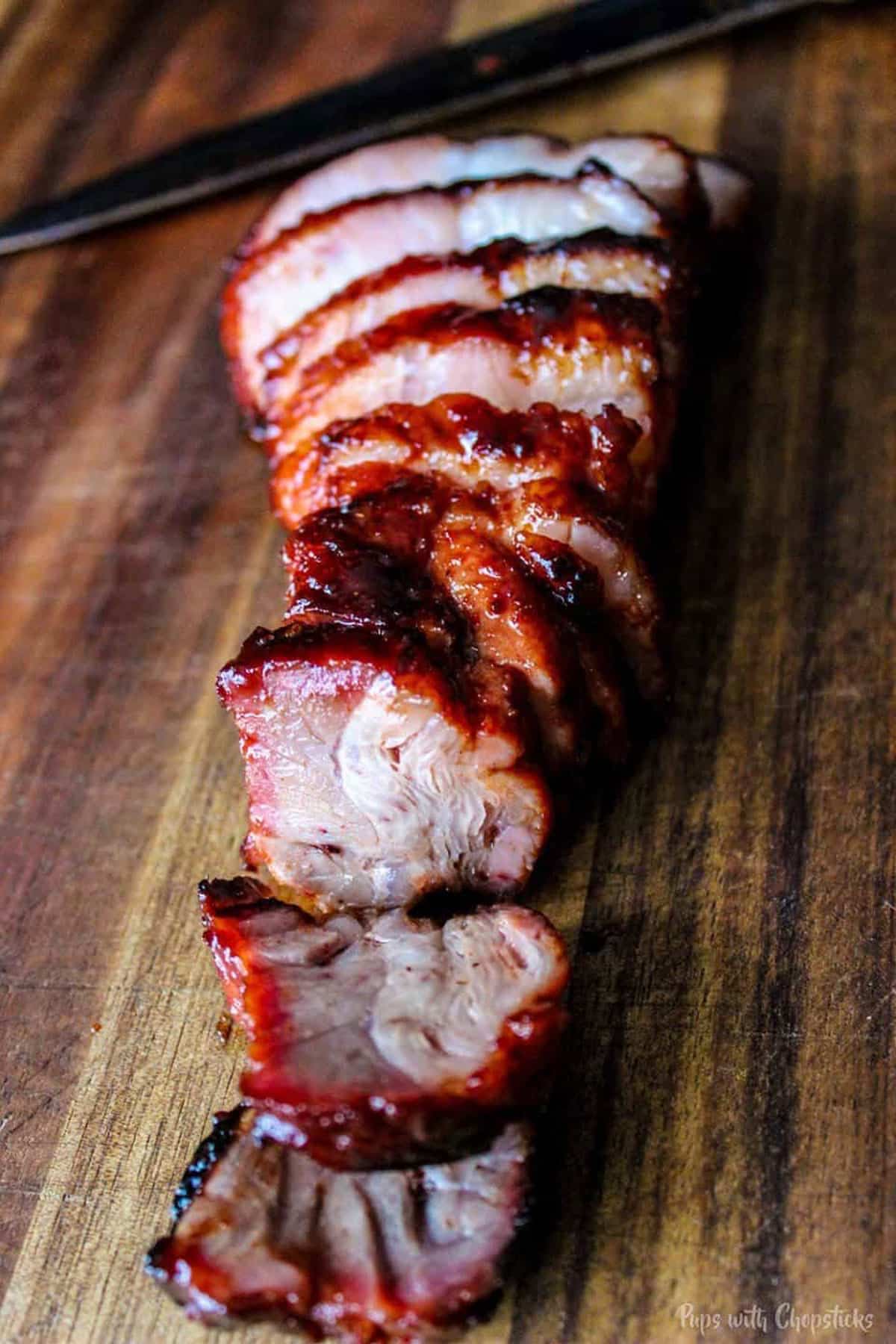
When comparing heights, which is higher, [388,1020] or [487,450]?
[487,450]

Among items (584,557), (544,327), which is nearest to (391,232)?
(544,327)

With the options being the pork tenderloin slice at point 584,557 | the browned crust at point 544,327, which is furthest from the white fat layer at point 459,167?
the pork tenderloin slice at point 584,557

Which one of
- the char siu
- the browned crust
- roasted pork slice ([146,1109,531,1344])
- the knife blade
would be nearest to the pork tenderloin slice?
the char siu

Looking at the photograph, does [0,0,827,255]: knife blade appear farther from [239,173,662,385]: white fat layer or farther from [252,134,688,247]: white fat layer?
[239,173,662,385]: white fat layer

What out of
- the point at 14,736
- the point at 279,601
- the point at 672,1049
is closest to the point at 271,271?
the point at 279,601

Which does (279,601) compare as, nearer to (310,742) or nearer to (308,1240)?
(310,742)

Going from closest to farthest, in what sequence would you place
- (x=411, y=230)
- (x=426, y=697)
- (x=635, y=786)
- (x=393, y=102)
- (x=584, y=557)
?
(x=426, y=697), (x=584, y=557), (x=635, y=786), (x=411, y=230), (x=393, y=102)

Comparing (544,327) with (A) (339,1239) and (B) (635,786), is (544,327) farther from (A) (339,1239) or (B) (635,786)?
(A) (339,1239)
